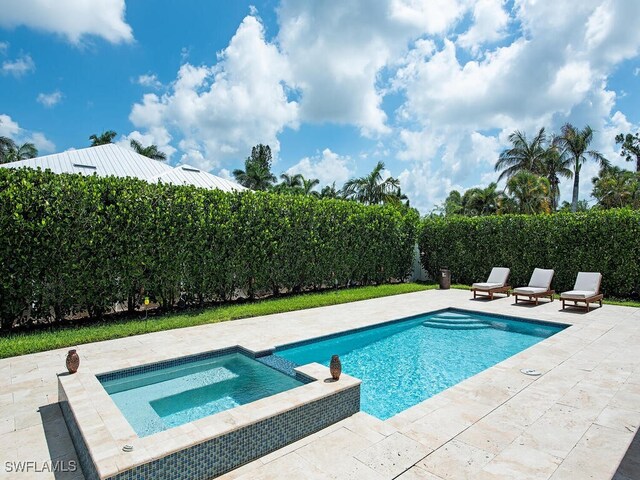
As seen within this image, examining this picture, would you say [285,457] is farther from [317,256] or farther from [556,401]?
[317,256]

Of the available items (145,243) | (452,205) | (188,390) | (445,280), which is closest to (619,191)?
(452,205)

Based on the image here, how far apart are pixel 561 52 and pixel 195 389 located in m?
14.2

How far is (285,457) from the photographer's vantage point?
3.56 metres

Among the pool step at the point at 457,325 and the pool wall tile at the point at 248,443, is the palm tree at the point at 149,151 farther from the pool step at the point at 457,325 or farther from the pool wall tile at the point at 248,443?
the pool wall tile at the point at 248,443

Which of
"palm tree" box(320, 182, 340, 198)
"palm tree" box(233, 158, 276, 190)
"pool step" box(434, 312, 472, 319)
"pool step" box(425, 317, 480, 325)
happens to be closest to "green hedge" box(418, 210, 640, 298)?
"pool step" box(434, 312, 472, 319)

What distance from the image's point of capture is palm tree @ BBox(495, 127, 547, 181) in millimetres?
33031

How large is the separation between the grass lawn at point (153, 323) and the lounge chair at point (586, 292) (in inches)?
240

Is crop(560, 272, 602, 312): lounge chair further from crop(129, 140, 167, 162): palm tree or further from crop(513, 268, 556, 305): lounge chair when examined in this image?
crop(129, 140, 167, 162): palm tree

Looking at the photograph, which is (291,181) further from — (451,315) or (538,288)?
(451,315)

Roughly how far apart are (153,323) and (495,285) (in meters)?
11.4

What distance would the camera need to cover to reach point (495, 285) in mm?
13383

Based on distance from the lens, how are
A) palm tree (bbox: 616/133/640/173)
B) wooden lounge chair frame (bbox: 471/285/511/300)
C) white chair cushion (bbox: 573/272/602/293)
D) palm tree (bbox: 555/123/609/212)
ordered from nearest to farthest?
white chair cushion (bbox: 573/272/602/293)
wooden lounge chair frame (bbox: 471/285/511/300)
palm tree (bbox: 555/123/609/212)
palm tree (bbox: 616/133/640/173)

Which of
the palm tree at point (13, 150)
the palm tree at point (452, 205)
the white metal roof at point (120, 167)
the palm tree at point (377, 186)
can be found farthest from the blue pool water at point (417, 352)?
the palm tree at point (13, 150)

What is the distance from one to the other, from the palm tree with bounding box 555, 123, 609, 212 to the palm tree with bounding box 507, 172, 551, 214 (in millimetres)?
9869
